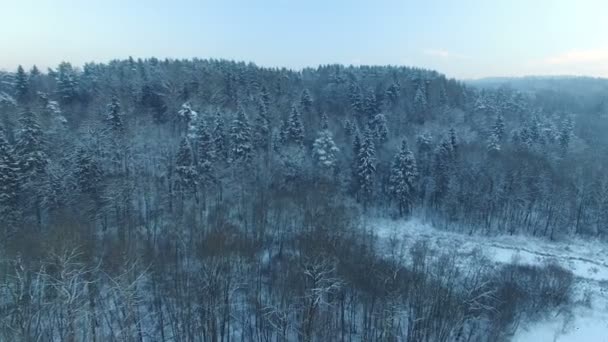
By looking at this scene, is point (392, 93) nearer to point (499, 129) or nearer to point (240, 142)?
point (499, 129)

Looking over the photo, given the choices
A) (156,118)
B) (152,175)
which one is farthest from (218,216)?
(156,118)

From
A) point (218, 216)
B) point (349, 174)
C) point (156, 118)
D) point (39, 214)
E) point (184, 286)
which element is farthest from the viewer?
point (156, 118)

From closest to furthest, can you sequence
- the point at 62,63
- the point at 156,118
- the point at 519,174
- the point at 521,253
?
1. the point at 521,253
2. the point at 519,174
3. the point at 156,118
4. the point at 62,63

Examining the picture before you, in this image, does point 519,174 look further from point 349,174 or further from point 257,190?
point 257,190

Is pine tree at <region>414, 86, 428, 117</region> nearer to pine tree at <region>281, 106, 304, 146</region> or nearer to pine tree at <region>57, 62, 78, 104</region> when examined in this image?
pine tree at <region>281, 106, 304, 146</region>

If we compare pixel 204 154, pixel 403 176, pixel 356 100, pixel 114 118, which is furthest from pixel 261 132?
pixel 356 100

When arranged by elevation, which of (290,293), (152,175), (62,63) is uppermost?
(62,63)
